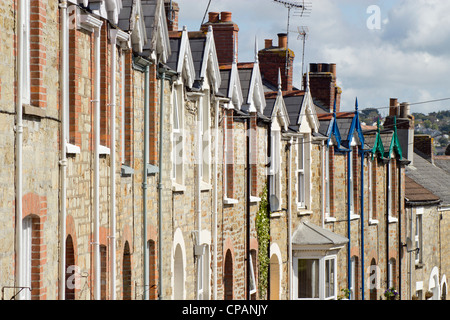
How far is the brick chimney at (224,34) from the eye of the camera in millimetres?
22172

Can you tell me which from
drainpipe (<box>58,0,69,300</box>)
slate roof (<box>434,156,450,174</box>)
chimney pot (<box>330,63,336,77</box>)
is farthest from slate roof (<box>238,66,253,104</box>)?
slate roof (<box>434,156,450,174</box>)

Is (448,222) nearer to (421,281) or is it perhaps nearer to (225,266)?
(421,281)

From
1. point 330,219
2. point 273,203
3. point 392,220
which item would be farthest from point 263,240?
point 392,220

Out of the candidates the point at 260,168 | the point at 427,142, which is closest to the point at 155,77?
the point at 260,168

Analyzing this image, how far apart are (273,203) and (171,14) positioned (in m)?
6.52

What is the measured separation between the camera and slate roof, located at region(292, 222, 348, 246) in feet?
81.9

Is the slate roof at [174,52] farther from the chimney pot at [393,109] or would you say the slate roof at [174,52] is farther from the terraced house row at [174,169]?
the chimney pot at [393,109]

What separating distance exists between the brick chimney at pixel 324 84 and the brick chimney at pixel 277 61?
2096 millimetres

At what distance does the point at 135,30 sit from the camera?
1456 centimetres

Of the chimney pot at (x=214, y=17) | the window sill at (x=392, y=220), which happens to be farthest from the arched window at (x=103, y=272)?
the window sill at (x=392, y=220)

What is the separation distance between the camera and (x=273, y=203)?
2345 cm

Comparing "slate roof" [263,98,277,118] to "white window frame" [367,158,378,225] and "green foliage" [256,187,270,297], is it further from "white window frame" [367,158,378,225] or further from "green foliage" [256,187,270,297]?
"white window frame" [367,158,378,225]

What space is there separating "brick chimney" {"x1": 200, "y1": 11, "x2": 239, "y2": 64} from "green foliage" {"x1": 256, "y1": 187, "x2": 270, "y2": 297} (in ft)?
11.7

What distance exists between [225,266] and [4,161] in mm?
12136
